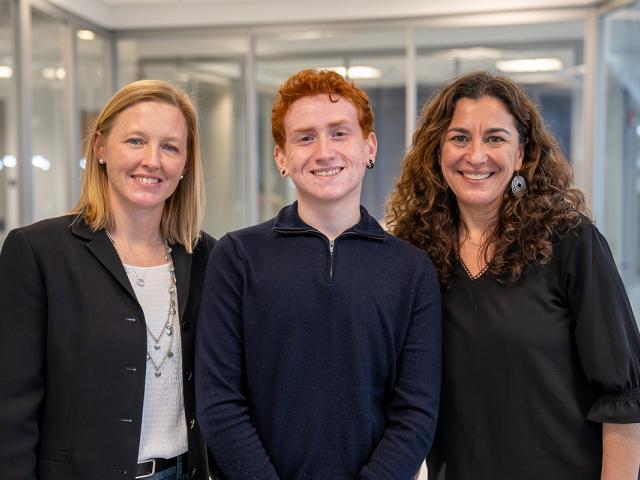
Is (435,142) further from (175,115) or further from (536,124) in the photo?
(175,115)

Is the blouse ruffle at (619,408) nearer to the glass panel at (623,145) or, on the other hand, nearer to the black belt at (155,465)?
the black belt at (155,465)

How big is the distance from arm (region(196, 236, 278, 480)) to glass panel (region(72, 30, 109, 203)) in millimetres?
4555

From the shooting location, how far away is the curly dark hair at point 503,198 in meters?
1.85

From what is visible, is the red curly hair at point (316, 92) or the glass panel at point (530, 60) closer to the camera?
the red curly hair at point (316, 92)

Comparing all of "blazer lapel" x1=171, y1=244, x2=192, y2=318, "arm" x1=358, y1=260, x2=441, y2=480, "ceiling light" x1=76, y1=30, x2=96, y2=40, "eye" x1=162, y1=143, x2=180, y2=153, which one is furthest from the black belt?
"ceiling light" x1=76, y1=30, x2=96, y2=40

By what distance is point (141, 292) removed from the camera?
1.88 meters

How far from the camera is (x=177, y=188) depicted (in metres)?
2.11

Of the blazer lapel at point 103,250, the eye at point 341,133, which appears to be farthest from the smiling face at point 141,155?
the eye at point 341,133

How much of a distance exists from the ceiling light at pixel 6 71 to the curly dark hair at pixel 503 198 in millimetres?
3708

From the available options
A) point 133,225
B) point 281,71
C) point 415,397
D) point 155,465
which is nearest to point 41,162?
point 281,71

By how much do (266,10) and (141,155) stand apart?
4594mm

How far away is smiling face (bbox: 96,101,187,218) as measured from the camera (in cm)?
189

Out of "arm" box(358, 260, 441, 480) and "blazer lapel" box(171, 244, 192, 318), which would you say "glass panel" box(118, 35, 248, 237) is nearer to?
"blazer lapel" box(171, 244, 192, 318)

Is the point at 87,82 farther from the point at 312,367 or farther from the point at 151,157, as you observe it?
the point at 312,367
